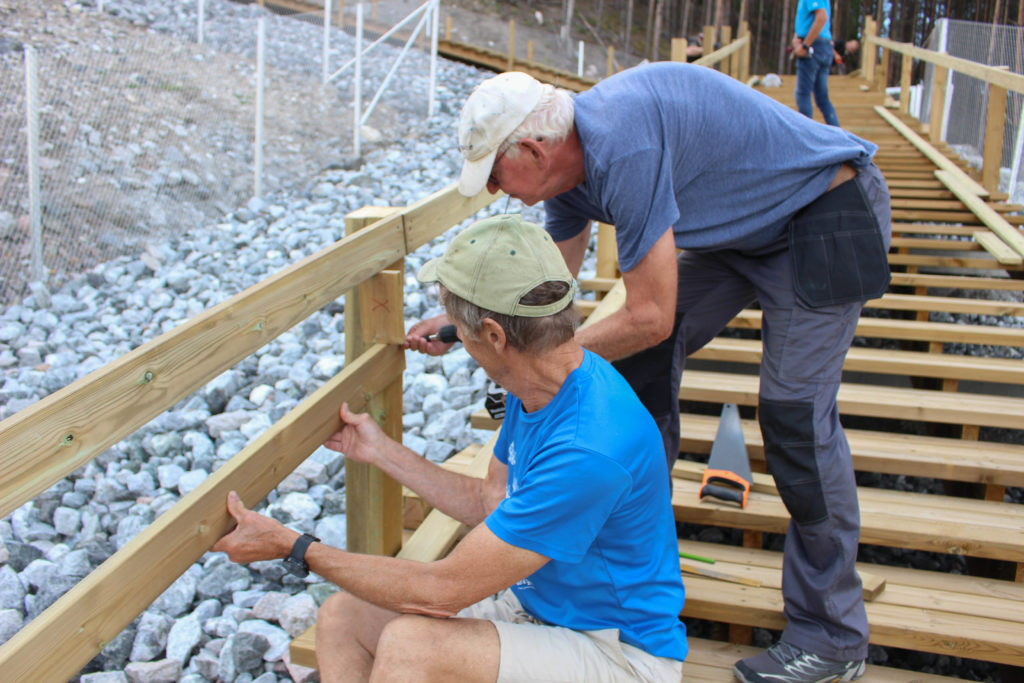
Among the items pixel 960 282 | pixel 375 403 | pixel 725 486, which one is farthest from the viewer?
pixel 960 282

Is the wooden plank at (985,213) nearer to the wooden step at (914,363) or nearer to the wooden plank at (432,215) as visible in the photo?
the wooden step at (914,363)

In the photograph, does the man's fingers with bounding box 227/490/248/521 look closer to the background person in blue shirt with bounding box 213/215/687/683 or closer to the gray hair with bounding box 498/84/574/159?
the background person in blue shirt with bounding box 213/215/687/683

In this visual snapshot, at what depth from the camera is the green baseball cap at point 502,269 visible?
150 centimetres

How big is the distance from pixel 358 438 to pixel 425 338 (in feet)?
1.08

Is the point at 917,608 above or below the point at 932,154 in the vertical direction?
below

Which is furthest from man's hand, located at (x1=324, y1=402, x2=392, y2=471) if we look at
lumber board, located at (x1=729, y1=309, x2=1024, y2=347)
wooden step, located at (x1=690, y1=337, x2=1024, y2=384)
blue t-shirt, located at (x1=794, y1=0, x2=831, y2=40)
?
blue t-shirt, located at (x1=794, y1=0, x2=831, y2=40)

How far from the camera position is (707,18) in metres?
37.2

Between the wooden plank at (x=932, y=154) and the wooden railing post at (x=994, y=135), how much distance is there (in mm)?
92

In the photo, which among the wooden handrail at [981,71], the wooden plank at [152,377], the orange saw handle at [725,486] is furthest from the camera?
the wooden handrail at [981,71]

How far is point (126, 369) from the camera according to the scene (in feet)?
4.57

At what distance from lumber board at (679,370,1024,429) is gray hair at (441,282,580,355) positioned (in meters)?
2.00

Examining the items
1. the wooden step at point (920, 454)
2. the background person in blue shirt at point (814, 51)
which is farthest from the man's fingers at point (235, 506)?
the background person in blue shirt at point (814, 51)

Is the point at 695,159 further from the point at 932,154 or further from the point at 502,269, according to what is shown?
the point at 932,154

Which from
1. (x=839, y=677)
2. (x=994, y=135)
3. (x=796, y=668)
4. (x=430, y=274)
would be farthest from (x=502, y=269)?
(x=994, y=135)
